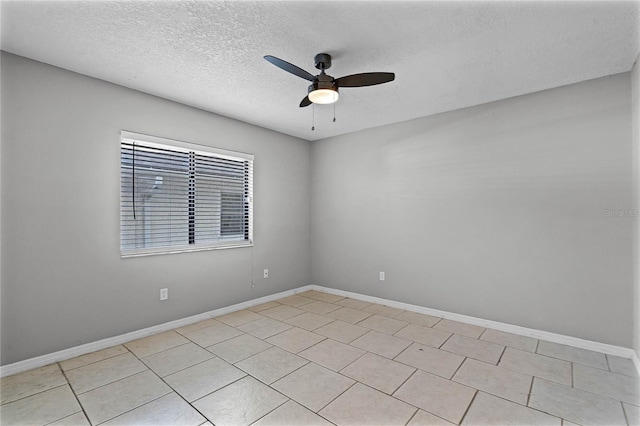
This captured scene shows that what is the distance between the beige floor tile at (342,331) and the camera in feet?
10.2

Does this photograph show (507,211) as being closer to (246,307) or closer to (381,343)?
(381,343)

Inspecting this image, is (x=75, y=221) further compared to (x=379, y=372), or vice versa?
(x=75, y=221)

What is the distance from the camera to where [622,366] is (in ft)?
8.14

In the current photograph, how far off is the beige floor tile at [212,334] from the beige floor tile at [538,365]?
8.38 ft

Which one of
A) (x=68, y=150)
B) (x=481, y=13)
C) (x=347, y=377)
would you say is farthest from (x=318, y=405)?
(x=68, y=150)

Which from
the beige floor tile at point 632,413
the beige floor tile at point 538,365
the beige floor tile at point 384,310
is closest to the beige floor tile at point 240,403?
the beige floor tile at point 538,365

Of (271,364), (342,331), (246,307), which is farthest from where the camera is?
(246,307)

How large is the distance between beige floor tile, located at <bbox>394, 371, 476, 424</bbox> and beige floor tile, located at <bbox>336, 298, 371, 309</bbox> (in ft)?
5.95

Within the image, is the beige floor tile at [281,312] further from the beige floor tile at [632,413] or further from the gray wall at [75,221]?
the beige floor tile at [632,413]

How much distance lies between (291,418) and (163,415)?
81 centimetres

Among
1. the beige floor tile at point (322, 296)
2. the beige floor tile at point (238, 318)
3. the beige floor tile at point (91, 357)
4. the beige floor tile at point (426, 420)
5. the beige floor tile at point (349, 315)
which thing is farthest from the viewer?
the beige floor tile at point (322, 296)

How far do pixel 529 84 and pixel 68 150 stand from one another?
14.2 feet

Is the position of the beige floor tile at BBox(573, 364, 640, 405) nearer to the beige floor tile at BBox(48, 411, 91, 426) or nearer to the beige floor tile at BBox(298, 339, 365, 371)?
the beige floor tile at BBox(298, 339, 365, 371)

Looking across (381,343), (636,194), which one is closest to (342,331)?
(381,343)
